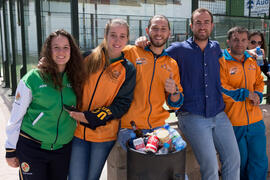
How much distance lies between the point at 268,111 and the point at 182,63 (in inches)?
84.4

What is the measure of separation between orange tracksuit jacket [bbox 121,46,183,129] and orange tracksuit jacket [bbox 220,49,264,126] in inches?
31.9

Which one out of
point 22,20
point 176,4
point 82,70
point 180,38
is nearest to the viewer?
point 82,70

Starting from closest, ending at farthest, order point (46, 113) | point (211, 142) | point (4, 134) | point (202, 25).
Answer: point (46, 113), point (211, 142), point (202, 25), point (4, 134)

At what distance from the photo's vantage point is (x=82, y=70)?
242 cm

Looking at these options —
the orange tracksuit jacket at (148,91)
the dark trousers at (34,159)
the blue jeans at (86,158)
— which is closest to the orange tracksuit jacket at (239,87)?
the orange tracksuit jacket at (148,91)

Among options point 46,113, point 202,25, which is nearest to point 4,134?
point 46,113

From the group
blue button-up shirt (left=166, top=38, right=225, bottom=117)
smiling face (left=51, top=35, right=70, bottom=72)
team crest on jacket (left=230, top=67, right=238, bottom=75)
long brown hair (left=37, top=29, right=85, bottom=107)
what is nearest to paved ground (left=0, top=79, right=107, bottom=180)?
blue button-up shirt (left=166, top=38, right=225, bottom=117)

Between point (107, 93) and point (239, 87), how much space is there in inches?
67.7

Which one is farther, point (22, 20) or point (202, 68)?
point (22, 20)

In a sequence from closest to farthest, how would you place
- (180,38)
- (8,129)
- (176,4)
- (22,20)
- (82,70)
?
(8,129)
(82,70)
(176,4)
(180,38)
(22,20)

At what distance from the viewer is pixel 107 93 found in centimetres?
247

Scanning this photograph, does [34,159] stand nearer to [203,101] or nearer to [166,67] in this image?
[166,67]

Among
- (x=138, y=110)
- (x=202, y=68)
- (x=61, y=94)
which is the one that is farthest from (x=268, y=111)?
(x=61, y=94)

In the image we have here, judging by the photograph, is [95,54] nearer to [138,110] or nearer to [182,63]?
[138,110]
